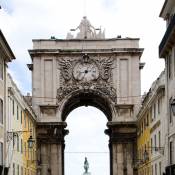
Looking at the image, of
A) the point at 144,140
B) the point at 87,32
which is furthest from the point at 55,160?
the point at 87,32

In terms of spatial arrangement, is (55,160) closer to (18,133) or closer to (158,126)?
(18,133)

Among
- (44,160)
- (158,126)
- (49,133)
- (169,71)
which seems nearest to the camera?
(169,71)

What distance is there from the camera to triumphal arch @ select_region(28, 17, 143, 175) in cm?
6556

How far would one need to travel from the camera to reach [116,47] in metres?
67.5

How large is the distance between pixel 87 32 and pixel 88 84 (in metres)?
6.34

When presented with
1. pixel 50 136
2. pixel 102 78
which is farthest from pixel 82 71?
pixel 50 136

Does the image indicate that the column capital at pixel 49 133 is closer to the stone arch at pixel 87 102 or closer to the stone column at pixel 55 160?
the stone column at pixel 55 160

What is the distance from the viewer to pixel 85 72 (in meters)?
66.9

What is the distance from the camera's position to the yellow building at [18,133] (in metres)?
40.7

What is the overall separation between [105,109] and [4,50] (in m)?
39.1

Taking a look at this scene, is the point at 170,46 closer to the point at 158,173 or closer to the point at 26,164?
the point at 158,173

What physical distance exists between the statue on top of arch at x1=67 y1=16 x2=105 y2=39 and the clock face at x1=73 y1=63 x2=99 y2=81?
377 cm

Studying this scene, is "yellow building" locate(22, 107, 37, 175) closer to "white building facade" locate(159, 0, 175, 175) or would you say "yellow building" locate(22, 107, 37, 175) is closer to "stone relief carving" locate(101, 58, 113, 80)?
"stone relief carving" locate(101, 58, 113, 80)

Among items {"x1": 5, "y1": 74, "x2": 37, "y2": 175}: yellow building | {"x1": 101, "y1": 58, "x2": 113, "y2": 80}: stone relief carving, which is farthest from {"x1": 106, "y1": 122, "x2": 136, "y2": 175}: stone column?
{"x1": 5, "y1": 74, "x2": 37, "y2": 175}: yellow building
